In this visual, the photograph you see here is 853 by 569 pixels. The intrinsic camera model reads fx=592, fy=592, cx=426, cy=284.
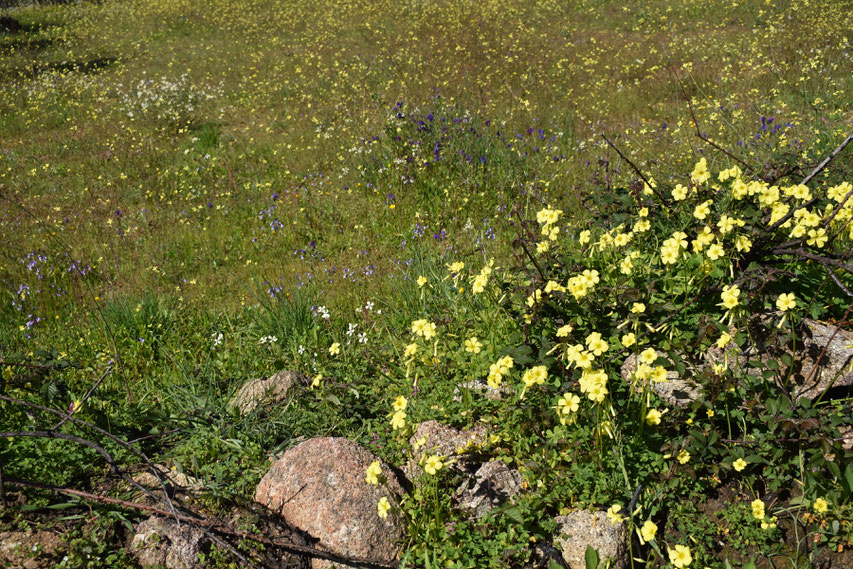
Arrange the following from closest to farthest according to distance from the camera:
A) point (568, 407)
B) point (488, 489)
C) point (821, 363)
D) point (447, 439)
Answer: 1. point (568, 407)
2. point (488, 489)
3. point (821, 363)
4. point (447, 439)

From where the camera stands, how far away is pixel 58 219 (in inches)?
273

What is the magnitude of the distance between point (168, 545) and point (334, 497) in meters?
0.71

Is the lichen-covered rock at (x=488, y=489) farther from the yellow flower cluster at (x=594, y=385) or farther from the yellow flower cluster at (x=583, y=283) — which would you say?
the yellow flower cluster at (x=583, y=283)

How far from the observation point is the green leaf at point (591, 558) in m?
2.40

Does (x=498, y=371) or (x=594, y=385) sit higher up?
(x=594, y=385)

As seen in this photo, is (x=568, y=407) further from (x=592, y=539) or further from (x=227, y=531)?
(x=227, y=531)

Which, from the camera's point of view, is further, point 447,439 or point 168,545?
point 447,439

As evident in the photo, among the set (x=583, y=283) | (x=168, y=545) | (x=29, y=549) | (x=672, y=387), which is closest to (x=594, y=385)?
(x=583, y=283)

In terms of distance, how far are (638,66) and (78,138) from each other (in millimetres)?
9489

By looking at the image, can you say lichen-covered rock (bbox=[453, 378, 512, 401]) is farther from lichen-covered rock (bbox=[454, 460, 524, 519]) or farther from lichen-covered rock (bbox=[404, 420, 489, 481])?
lichen-covered rock (bbox=[454, 460, 524, 519])

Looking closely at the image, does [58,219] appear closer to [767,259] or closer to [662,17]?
[767,259]

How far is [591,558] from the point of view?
94.6 inches

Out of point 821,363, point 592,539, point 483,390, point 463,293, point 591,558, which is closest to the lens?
point 591,558

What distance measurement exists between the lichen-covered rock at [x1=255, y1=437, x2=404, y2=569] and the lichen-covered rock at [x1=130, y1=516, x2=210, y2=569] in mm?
345
